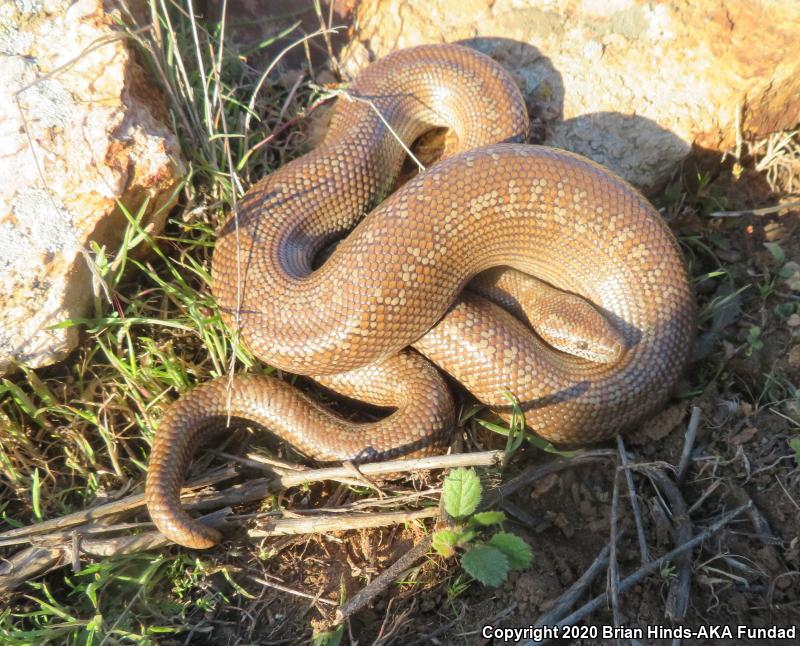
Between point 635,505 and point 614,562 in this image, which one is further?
point 635,505

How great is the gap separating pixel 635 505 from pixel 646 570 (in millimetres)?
363

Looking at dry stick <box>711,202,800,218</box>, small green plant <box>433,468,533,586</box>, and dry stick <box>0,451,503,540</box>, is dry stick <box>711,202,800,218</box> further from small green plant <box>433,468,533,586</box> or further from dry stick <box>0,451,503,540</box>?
small green plant <box>433,468,533,586</box>

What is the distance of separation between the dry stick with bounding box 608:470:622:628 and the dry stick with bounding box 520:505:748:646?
4 cm

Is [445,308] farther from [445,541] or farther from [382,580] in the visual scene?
[382,580]

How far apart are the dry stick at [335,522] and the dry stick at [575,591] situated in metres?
0.75

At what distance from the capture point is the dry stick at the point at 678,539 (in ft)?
→ 9.89

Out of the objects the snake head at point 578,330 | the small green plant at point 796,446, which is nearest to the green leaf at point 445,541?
the snake head at point 578,330

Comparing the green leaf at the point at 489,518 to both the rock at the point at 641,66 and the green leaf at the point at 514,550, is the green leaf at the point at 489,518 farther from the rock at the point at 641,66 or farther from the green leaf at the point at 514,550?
the rock at the point at 641,66

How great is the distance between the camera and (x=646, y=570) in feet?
10.1

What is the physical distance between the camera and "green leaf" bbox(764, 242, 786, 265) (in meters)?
4.14

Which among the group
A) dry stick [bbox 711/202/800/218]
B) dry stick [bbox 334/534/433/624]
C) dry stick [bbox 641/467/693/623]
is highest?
dry stick [bbox 711/202/800/218]

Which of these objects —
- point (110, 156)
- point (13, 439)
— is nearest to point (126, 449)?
point (13, 439)

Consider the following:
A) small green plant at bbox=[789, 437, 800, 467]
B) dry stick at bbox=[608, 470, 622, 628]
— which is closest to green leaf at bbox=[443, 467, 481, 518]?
dry stick at bbox=[608, 470, 622, 628]

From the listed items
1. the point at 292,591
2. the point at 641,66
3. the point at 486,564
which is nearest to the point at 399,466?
the point at 486,564
